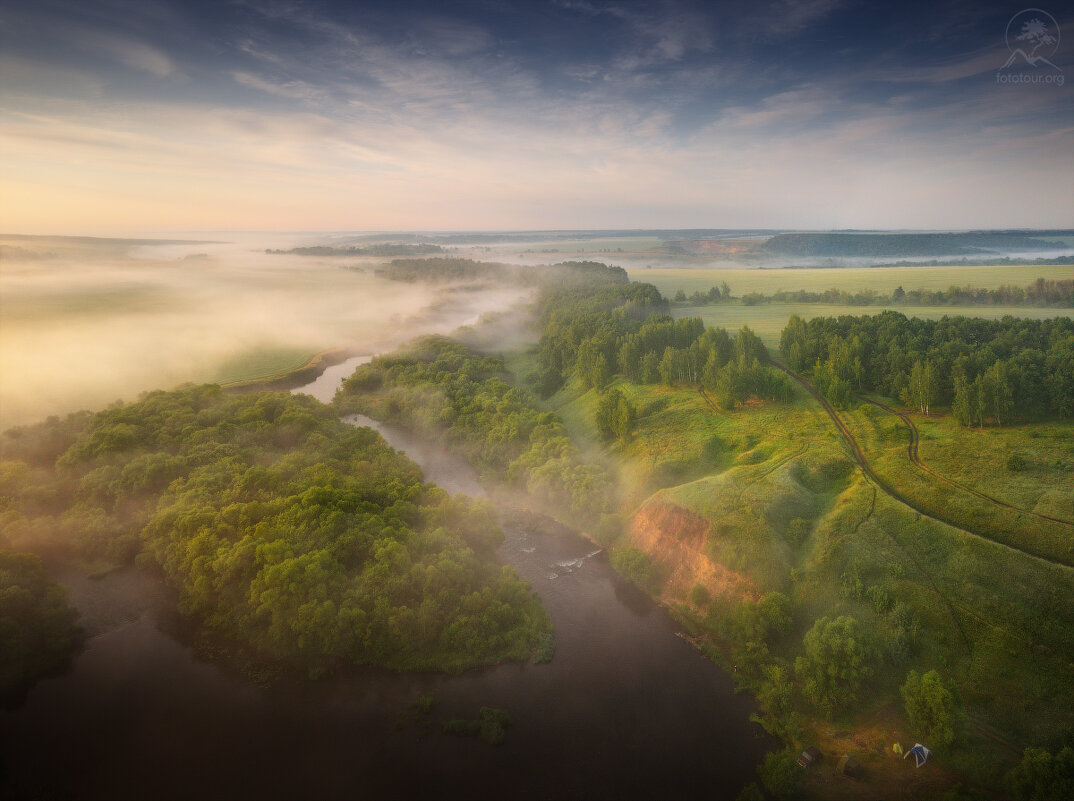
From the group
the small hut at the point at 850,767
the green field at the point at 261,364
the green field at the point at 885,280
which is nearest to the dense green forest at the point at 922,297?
the green field at the point at 885,280

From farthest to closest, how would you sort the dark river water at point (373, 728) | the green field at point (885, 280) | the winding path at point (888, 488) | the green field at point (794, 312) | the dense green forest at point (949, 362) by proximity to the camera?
the green field at point (885, 280) → the green field at point (794, 312) → the dense green forest at point (949, 362) → the winding path at point (888, 488) → the dark river water at point (373, 728)

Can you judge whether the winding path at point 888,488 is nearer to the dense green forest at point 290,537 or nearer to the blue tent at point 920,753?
the blue tent at point 920,753

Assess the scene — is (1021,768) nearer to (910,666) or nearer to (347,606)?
(910,666)

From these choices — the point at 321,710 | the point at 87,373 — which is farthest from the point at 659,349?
the point at 87,373

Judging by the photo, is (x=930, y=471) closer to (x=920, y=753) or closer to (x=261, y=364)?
(x=920, y=753)

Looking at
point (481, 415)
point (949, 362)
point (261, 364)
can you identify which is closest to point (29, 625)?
point (481, 415)
